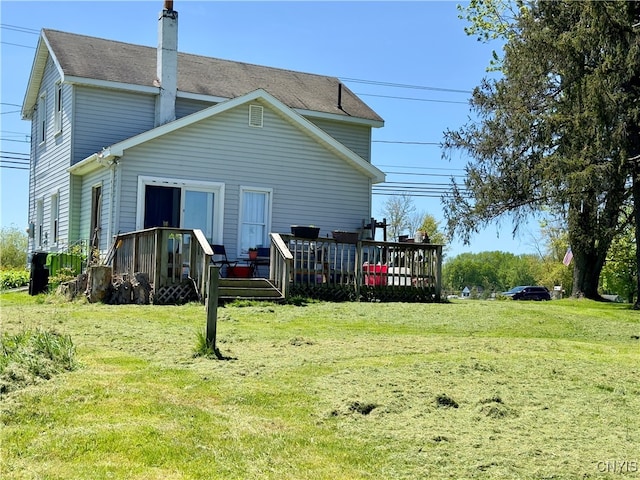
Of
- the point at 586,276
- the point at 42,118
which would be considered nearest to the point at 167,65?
the point at 42,118

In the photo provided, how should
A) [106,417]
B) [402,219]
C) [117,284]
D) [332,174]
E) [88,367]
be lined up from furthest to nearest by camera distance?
[402,219] → [332,174] → [117,284] → [88,367] → [106,417]

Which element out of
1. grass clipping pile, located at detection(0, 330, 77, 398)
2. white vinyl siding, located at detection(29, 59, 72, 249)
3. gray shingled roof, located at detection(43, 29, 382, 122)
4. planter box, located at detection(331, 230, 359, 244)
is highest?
gray shingled roof, located at detection(43, 29, 382, 122)

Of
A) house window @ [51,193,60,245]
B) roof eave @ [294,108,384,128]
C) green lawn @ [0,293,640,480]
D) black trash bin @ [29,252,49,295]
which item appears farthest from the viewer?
roof eave @ [294,108,384,128]

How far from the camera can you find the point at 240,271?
53.3ft

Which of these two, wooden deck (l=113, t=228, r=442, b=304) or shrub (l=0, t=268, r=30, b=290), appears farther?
shrub (l=0, t=268, r=30, b=290)

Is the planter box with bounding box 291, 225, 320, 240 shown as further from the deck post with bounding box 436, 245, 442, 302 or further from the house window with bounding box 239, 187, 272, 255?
the house window with bounding box 239, 187, 272, 255

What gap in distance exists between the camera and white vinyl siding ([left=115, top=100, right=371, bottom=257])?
55.5 feet

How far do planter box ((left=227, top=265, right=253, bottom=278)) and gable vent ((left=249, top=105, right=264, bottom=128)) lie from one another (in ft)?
12.7

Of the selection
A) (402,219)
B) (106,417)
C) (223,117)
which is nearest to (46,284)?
(223,117)

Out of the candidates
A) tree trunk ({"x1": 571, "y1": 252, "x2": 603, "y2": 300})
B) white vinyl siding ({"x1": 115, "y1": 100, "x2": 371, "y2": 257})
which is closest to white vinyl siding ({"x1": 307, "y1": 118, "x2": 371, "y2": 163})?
white vinyl siding ({"x1": 115, "y1": 100, "x2": 371, "y2": 257})

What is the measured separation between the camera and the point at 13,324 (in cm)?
891

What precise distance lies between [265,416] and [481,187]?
1836cm

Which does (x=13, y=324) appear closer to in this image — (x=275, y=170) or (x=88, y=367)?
(x=88, y=367)

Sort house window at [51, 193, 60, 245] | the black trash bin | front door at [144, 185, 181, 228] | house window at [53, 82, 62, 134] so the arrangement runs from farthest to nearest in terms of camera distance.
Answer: house window at [51, 193, 60, 245], house window at [53, 82, 62, 134], the black trash bin, front door at [144, 185, 181, 228]
